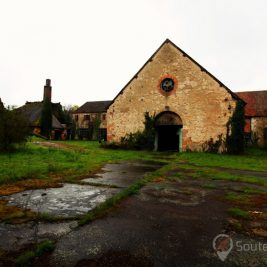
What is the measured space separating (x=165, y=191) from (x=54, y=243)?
360cm

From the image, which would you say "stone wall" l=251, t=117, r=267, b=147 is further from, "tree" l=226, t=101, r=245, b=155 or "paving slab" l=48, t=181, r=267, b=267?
"paving slab" l=48, t=181, r=267, b=267

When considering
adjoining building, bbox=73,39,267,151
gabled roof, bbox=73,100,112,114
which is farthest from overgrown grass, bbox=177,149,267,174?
gabled roof, bbox=73,100,112,114

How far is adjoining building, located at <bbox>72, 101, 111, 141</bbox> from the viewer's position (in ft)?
145

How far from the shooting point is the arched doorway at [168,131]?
1969cm

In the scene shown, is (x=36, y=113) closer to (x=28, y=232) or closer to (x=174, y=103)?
(x=174, y=103)

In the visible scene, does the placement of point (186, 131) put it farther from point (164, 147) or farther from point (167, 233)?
point (167, 233)

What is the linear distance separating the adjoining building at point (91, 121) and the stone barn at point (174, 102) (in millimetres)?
21935

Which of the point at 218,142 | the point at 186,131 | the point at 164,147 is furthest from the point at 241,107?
the point at 164,147

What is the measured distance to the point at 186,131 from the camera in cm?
1908

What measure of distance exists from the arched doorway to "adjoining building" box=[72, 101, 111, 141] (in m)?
21.8

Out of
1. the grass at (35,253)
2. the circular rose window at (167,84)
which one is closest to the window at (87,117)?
the circular rose window at (167,84)

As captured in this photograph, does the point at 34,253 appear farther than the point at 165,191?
No

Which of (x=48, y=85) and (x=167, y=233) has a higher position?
(x=48, y=85)
